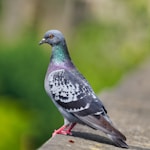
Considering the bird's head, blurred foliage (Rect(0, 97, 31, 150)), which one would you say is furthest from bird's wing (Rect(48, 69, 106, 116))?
blurred foliage (Rect(0, 97, 31, 150))

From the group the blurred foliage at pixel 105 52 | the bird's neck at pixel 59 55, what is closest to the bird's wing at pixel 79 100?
the bird's neck at pixel 59 55

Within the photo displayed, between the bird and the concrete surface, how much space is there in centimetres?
16

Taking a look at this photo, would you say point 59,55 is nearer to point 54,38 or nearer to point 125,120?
point 54,38

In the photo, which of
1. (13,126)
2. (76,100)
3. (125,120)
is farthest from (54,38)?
(13,126)

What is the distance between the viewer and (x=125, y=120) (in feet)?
26.3

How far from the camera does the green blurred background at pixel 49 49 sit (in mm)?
11898

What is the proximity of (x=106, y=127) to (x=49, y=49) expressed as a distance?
10.6m

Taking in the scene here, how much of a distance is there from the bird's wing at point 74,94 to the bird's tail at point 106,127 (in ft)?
0.14

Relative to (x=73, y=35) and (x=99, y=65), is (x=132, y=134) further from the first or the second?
(x=73, y=35)

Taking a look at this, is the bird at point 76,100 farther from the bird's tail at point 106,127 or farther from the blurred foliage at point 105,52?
the blurred foliage at point 105,52

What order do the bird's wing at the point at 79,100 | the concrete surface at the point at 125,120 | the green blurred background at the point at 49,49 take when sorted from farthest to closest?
the green blurred background at the point at 49,49 < the concrete surface at the point at 125,120 < the bird's wing at the point at 79,100

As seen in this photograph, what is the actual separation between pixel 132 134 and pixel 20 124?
4660 mm

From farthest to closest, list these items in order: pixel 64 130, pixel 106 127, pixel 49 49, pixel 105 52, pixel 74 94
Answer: pixel 105 52 → pixel 49 49 → pixel 64 130 → pixel 74 94 → pixel 106 127

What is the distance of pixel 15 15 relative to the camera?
2331 cm
